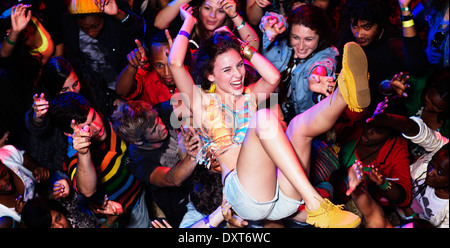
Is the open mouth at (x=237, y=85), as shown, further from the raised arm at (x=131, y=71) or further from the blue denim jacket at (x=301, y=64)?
the raised arm at (x=131, y=71)

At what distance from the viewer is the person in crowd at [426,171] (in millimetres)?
2812

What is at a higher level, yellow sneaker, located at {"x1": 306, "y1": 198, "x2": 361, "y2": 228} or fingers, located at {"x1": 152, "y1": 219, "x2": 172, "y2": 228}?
yellow sneaker, located at {"x1": 306, "y1": 198, "x2": 361, "y2": 228}

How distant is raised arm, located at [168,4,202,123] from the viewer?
2832 millimetres

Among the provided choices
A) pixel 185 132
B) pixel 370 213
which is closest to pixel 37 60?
pixel 185 132

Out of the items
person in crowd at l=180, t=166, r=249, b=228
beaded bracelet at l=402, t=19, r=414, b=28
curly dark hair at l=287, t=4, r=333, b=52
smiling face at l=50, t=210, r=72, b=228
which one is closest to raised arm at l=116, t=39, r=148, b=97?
person in crowd at l=180, t=166, r=249, b=228

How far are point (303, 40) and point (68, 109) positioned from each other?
1.57 m

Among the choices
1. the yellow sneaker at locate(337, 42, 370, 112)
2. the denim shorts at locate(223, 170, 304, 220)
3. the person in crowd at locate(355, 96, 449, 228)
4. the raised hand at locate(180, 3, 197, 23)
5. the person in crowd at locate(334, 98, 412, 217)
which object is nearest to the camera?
the yellow sneaker at locate(337, 42, 370, 112)

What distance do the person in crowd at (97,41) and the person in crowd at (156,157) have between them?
1.25ft

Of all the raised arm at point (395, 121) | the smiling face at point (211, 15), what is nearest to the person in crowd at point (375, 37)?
the raised arm at point (395, 121)

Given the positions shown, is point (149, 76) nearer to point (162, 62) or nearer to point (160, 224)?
point (162, 62)

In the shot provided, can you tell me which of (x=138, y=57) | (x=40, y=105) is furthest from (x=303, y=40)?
(x=40, y=105)

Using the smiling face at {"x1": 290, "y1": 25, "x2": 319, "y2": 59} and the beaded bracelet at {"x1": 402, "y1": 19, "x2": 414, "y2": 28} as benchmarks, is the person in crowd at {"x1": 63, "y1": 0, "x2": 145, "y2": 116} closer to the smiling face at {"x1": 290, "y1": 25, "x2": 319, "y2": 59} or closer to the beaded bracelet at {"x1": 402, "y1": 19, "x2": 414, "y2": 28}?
the smiling face at {"x1": 290, "y1": 25, "x2": 319, "y2": 59}

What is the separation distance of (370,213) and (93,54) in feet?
7.07

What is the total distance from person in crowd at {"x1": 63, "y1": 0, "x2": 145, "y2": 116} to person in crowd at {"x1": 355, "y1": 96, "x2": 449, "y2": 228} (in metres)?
1.77
